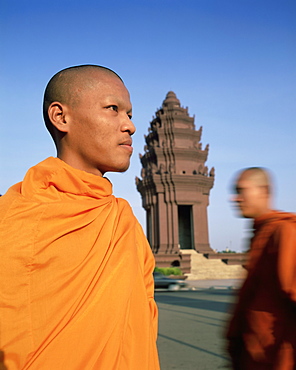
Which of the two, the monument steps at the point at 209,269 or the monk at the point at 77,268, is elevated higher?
the monk at the point at 77,268

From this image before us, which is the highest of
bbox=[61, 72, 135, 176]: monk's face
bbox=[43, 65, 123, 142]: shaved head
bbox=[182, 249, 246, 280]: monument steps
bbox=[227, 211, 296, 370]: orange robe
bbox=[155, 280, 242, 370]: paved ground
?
bbox=[43, 65, 123, 142]: shaved head

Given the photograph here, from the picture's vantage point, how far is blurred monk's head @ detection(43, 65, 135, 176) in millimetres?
1310

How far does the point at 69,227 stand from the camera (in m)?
1.07

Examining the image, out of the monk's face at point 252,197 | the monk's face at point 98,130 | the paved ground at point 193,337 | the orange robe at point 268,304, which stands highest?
the monk's face at point 98,130

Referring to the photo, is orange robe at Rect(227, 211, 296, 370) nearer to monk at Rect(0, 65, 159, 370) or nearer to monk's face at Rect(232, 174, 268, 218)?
monk's face at Rect(232, 174, 268, 218)

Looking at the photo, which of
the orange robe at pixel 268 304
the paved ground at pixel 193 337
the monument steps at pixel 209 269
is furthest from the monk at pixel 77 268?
the monument steps at pixel 209 269

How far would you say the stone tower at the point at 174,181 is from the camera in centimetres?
2720

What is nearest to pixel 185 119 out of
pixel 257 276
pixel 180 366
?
pixel 180 366

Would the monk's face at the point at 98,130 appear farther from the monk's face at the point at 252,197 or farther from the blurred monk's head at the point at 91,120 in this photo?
the monk's face at the point at 252,197

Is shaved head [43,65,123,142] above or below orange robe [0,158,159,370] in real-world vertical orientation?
above

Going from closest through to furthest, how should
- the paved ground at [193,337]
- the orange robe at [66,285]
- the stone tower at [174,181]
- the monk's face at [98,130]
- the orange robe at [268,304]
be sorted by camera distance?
the orange robe at [66,285], the monk's face at [98,130], the orange robe at [268,304], the paved ground at [193,337], the stone tower at [174,181]

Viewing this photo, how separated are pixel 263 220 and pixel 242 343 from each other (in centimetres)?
70

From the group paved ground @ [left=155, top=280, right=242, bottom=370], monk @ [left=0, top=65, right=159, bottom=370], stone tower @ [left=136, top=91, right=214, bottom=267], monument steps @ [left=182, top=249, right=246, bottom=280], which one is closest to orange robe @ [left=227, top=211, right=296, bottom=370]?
paved ground @ [left=155, top=280, right=242, bottom=370]

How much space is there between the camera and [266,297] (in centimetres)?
192
